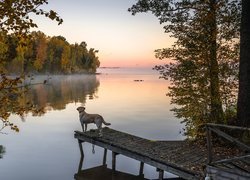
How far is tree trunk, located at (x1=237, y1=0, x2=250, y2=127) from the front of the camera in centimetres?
1565

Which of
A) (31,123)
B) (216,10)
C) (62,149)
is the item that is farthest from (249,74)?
(31,123)

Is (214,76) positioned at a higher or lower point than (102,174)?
higher

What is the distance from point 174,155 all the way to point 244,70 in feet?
17.4

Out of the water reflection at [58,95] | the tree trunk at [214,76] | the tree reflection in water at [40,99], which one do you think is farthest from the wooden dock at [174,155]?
the water reflection at [58,95]

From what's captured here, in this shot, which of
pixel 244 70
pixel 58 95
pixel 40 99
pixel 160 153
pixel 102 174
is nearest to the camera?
pixel 244 70

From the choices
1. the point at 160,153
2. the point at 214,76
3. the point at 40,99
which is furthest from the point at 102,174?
the point at 40,99

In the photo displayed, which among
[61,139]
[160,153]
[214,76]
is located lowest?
[61,139]

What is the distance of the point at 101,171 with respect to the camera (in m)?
21.5

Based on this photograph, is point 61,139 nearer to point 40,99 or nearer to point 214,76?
point 214,76

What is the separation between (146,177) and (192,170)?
7377mm

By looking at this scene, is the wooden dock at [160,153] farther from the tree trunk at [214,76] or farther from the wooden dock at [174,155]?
the tree trunk at [214,76]

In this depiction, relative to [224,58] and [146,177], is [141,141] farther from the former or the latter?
[224,58]

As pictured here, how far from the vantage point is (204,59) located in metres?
19.0

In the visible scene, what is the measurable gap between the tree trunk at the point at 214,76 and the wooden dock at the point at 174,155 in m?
2.38
